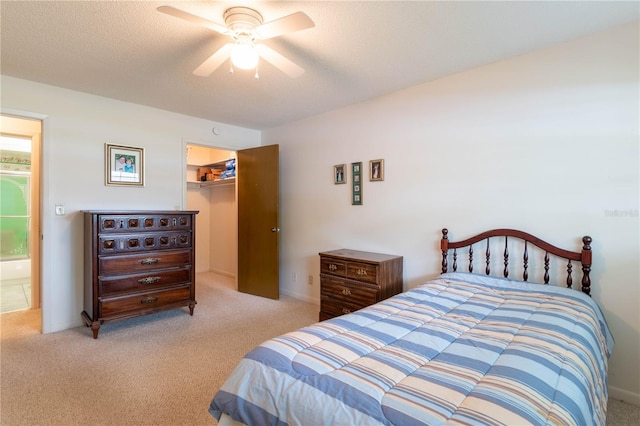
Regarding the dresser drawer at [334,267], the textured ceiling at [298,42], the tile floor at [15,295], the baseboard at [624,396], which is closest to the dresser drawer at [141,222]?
the textured ceiling at [298,42]

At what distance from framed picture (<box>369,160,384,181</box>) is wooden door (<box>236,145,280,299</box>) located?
132 centimetres

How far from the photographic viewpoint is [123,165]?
11.3 ft

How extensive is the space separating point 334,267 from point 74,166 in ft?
9.35

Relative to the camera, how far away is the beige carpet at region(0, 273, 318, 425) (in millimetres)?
1833

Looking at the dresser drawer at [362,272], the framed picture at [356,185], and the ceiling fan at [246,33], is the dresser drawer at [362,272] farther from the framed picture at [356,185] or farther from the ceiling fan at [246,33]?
the ceiling fan at [246,33]

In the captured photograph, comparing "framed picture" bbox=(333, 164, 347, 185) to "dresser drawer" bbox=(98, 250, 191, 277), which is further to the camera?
"framed picture" bbox=(333, 164, 347, 185)

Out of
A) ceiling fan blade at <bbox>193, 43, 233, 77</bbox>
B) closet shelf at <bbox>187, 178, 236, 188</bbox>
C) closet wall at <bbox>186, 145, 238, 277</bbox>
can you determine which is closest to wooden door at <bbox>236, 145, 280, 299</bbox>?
closet shelf at <bbox>187, 178, 236, 188</bbox>

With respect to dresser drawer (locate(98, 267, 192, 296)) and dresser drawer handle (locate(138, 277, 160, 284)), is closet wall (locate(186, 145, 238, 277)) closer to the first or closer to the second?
dresser drawer (locate(98, 267, 192, 296))

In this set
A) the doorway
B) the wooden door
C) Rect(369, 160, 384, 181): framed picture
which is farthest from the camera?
the doorway

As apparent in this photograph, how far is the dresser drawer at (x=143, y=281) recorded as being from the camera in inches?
115

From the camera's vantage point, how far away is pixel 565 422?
2.77 ft

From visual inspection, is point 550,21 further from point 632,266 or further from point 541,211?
point 632,266

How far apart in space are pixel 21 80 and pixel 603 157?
189 inches

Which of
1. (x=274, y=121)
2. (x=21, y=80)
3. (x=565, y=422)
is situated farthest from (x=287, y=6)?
(x=21, y=80)
